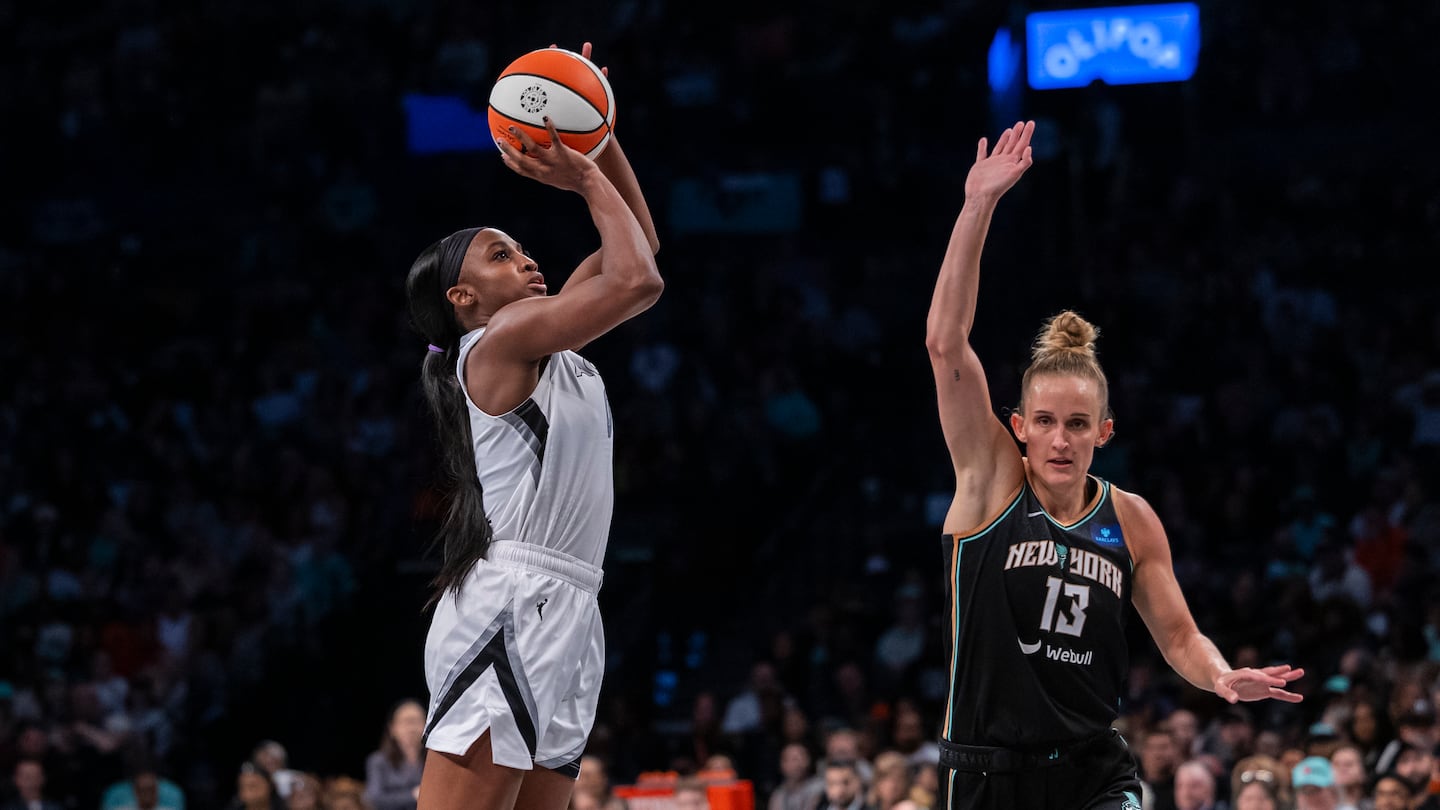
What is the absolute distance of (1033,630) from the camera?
4887 millimetres

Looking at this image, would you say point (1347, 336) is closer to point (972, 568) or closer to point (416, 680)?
point (416, 680)

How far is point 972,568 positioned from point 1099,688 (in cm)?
49

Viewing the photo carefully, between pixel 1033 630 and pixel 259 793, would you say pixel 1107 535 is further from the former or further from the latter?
pixel 259 793

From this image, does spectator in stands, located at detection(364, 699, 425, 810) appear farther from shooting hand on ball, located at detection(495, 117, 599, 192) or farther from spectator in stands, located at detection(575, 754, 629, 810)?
shooting hand on ball, located at detection(495, 117, 599, 192)

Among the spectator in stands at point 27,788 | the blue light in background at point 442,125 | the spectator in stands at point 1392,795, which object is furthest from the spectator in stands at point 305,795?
the blue light in background at point 442,125

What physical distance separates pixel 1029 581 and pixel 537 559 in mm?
1407

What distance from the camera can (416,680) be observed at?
47.2 feet

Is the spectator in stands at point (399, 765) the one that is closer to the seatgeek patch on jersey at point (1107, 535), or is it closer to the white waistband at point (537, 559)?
the white waistband at point (537, 559)

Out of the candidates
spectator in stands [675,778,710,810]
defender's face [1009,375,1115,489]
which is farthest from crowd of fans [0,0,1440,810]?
defender's face [1009,375,1115,489]

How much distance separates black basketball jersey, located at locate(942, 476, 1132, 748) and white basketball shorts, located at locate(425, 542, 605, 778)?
3.62ft

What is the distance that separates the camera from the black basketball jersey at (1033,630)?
15.9ft

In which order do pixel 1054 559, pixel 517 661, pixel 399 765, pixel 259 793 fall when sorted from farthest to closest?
pixel 399 765 → pixel 259 793 → pixel 1054 559 → pixel 517 661

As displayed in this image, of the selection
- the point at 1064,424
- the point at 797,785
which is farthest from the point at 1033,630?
the point at 797,785

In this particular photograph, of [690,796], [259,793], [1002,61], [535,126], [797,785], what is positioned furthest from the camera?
[1002,61]
